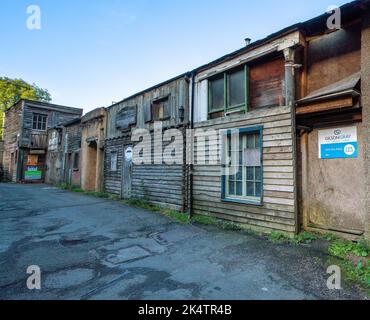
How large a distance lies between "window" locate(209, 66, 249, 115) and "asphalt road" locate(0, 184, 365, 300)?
3.68m

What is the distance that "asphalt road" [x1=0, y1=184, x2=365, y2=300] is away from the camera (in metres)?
3.11

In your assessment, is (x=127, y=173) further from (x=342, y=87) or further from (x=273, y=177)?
(x=342, y=87)

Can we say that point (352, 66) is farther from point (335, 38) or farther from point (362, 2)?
point (362, 2)

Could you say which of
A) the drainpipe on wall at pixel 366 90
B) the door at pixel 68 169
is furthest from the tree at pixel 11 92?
the drainpipe on wall at pixel 366 90

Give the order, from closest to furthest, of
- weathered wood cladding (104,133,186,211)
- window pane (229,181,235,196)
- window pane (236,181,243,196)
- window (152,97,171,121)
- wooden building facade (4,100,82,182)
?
window pane (236,181,243,196) → window pane (229,181,235,196) → weathered wood cladding (104,133,186,211) → window (152,97,171,121) → wooden building facade (4,100,82,182)

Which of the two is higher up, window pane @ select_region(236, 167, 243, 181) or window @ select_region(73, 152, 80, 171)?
window @ select_region(73, 152, 80, 171)

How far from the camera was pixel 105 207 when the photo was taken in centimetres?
915

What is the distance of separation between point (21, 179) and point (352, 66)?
77.5ft

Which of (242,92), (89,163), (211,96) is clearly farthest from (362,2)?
(89,163)

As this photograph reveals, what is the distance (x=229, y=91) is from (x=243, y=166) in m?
2.44

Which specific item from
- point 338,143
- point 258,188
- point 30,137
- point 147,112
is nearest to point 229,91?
point 258,188

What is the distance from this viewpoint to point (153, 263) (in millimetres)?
4113

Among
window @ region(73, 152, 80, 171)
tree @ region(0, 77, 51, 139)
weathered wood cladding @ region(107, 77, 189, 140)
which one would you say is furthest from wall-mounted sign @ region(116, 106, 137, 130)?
tree @ region(0, 77, 51, 139)

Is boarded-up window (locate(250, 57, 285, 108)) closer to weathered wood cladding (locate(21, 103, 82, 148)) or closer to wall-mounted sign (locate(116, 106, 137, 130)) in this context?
wall-mounted sign (locate(116, 106, 137, 130))
